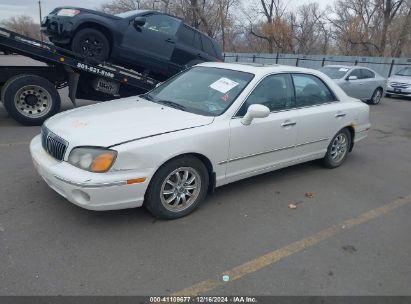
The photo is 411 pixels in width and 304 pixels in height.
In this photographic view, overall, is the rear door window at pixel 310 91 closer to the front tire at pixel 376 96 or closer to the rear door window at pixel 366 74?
the rear door window at pixel 366 74

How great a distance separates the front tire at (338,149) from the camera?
213 inches

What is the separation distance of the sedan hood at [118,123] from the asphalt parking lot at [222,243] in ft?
2.71

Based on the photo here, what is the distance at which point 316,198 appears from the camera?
175 inches

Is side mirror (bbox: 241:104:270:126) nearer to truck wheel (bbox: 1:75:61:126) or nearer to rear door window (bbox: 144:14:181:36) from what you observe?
truck wheel (bbox: 1:75:61:126)

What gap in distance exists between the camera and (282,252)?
3227 millimetres

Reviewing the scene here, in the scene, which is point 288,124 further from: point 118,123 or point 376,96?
point 376,96

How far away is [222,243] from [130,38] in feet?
20.6

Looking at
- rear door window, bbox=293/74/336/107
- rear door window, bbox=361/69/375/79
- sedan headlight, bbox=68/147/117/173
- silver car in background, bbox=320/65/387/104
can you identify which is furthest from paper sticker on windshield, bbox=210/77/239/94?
rear door window, bbox=361/69/375/79

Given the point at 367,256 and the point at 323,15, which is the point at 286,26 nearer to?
the point at 323,15

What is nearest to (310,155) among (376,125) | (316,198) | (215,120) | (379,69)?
(316,198)

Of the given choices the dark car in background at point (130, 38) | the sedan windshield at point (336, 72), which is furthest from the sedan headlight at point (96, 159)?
the sedan windshield at point (336, 72)

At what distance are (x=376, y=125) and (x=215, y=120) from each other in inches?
285

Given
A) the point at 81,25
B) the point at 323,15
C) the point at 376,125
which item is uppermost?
the point at 323,15

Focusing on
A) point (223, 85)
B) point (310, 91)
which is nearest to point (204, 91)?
point (223, 85)
